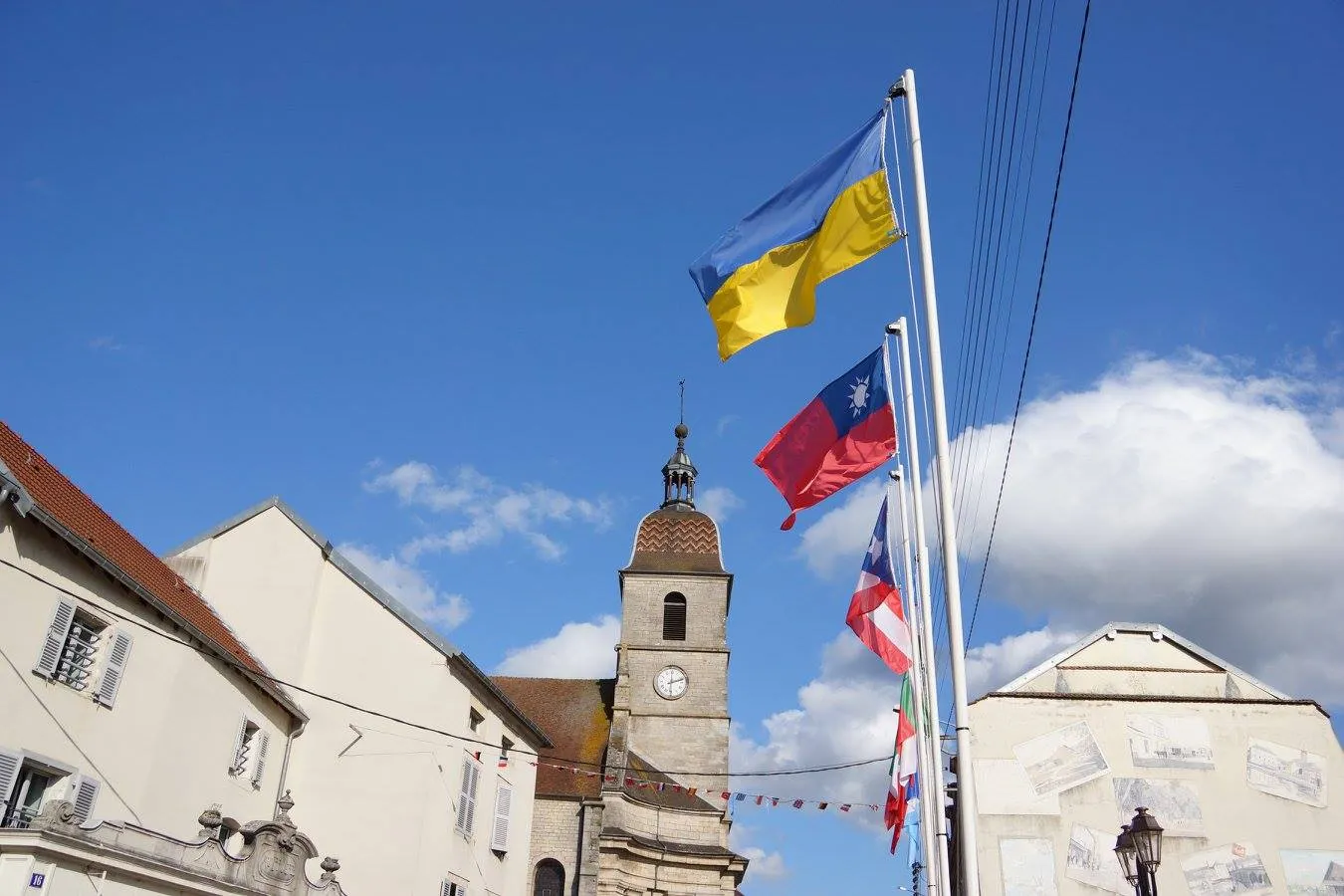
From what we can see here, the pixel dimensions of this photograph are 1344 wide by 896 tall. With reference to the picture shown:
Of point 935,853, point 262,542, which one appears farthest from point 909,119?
point 262,542

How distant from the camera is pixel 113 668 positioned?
51.9 feet

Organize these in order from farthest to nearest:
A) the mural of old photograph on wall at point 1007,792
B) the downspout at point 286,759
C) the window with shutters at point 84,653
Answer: the mural of old photograph on wall at point 1007,792
the downspout at point 286,759
the window with shutters at point 84,653

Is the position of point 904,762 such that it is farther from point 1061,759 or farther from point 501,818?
point 501,818

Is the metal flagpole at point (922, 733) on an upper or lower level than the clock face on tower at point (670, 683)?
lower

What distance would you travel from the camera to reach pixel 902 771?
18828 millimetres

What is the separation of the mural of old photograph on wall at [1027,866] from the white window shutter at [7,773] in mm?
21723

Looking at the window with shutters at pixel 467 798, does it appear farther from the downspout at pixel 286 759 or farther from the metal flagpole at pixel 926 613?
the metal flagpole at pixel 926 613

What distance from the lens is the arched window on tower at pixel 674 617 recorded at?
45.3 meters

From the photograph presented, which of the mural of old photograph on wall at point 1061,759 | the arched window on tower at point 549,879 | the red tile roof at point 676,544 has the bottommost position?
the arched window on tower at point 549,879

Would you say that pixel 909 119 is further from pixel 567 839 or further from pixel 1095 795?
pixel 567 839

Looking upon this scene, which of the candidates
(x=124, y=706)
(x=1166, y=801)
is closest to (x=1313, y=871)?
(x=1166, y=801)

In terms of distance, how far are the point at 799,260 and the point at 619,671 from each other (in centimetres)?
3498

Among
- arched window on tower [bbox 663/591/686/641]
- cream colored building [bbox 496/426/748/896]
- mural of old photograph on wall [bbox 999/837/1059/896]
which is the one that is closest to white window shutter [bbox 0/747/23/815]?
mural of old photograph on wall [bbox 999/837/1059/896]

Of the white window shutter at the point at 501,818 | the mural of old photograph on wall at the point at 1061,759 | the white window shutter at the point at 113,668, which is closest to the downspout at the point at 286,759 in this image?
the white window shutter at the point at 501,818
